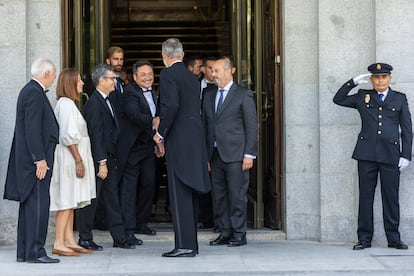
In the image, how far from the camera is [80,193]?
28.6 feet

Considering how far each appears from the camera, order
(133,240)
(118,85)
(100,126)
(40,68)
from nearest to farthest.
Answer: (40,68) < (100,126) < (133,240) < (118,85)

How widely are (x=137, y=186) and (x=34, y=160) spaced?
218 cm

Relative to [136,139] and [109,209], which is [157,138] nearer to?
[109,209]

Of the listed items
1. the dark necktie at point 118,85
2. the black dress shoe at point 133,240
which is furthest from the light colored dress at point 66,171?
the dark necktie at point 118,85

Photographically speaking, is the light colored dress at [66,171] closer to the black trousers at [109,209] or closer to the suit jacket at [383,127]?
the black trousers at [109,209]

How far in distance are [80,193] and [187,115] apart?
1311 millimetres

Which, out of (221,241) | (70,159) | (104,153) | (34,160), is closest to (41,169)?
(34,160)

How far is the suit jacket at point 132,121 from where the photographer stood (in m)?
9.61

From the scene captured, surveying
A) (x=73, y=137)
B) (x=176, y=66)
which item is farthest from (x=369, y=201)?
(x=73, y=137)

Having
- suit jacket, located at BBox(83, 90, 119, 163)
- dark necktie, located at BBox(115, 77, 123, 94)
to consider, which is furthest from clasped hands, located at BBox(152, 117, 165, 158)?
dark necktie, located at BBox(115, 77, 123, 94)

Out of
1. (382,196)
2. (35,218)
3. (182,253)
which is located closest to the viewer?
(35,218)

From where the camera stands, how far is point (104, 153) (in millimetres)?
9016

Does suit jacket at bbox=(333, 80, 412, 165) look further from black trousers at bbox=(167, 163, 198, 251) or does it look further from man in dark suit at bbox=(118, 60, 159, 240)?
man in dark suit at bbox=(118, 60, 159, 240)

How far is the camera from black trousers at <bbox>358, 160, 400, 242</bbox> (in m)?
9.08
